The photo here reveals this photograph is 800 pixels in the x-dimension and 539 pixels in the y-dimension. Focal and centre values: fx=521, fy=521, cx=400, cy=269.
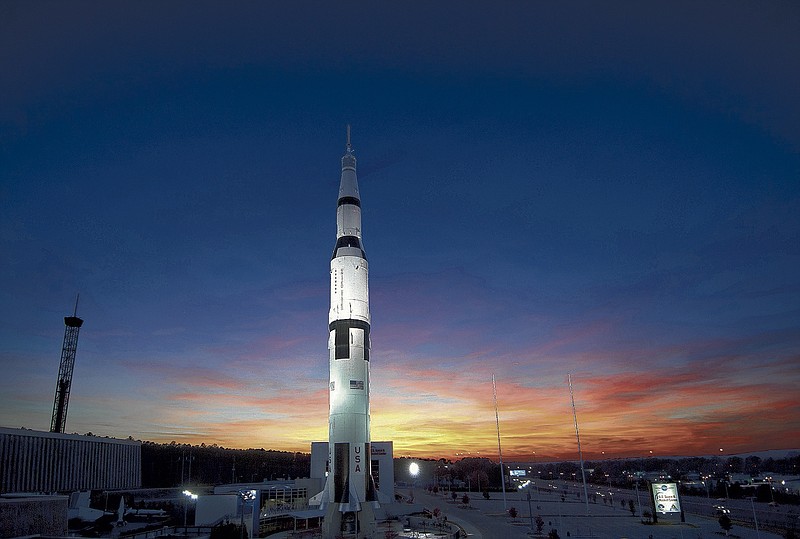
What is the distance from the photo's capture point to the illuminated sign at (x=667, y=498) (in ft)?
182

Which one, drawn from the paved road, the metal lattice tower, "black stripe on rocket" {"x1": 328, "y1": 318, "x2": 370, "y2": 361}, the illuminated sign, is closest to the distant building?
"black stripe on rocket" {"x1": 328, "y1": 318, "x2": 370, "y2": 361}

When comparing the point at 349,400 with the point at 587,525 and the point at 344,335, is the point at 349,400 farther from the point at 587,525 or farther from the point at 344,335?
the point at 587,525

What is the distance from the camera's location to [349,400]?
42500mm

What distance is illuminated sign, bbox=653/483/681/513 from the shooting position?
55375 mm

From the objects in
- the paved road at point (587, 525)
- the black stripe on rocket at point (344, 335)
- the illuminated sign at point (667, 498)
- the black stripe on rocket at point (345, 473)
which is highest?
the black stripe on rocket at point (344, 335)

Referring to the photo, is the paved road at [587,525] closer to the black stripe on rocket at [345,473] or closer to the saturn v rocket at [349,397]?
the black stripe on rocket at [345,473]

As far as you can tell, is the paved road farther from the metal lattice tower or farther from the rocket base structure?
the metal lattice tower

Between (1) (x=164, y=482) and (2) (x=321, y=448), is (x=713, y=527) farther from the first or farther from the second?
(1) (x=164, y=482)

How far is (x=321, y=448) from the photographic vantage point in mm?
71562

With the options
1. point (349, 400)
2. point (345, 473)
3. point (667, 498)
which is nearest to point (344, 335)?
point (349, 400)

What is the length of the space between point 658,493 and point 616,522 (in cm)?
551

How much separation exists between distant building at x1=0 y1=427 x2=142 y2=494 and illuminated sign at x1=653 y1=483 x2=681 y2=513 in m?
52.6

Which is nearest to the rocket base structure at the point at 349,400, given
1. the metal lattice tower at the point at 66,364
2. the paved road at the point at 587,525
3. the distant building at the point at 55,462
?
the paved road at the point at 587,525

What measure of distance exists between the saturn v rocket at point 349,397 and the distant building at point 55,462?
16.6 metres
